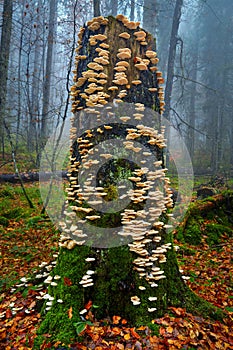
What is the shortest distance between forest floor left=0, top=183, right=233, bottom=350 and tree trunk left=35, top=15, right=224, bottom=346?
A: 0.19 m

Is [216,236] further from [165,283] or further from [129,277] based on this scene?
[129,277]

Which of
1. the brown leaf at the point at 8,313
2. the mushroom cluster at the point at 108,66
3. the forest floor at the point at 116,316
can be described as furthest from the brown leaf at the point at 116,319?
the mushroom cluster at the point at 108,66

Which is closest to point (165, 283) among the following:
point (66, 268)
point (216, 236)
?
point (66, 268)

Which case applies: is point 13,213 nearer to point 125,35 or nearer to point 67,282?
point 67,282

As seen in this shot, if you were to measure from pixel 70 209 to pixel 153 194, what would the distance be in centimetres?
112

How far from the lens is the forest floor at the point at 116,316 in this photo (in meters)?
2.90

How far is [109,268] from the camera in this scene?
323 cm

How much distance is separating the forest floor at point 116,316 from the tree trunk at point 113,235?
188mm

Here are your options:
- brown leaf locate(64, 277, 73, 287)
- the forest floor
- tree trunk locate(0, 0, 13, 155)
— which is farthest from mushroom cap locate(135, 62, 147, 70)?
tree trunk locate(0, 0, 13, 155)

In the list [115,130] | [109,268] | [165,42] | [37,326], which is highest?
[165,42]

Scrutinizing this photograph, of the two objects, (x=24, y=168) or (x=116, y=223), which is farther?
(x=24, y=168)

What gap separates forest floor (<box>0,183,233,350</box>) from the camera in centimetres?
290

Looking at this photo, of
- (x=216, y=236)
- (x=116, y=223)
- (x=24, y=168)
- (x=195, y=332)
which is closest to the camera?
(x=195, y=332)

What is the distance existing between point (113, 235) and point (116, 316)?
947 millimetres
